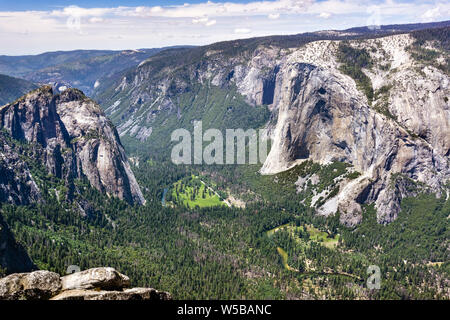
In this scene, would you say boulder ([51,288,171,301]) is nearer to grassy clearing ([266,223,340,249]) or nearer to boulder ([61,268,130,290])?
boulder ([61,268,130,290])

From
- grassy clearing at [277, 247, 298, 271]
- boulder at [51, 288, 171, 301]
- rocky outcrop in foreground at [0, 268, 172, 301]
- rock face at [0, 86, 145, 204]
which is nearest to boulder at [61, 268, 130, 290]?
rocky outcrop in foreground at [0, 268, 172, 301]

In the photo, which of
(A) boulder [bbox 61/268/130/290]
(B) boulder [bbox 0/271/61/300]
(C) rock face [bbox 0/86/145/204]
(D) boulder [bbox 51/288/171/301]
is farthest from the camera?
(C) rock face [bbox 0/86/145/204]

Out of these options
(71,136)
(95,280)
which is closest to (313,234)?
(71,136)

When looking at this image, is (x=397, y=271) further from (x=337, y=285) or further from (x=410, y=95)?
(x=410, y=95)

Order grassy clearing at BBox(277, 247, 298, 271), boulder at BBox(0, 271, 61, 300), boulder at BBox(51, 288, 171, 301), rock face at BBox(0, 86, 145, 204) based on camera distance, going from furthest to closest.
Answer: rock face at BBox(0, 86, 145, 204) < grassy clearing at BBox(277, 247, 298, 271) < boulder at BBox(0, 271, 61, 300) < boulder at BBox(51, 288, 171, 301)

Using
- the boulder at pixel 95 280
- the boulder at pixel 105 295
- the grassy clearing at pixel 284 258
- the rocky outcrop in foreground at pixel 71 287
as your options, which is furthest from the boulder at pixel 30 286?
the grassy clearing at pixel 284 258

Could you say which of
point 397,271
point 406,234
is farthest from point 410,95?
point 397,271
